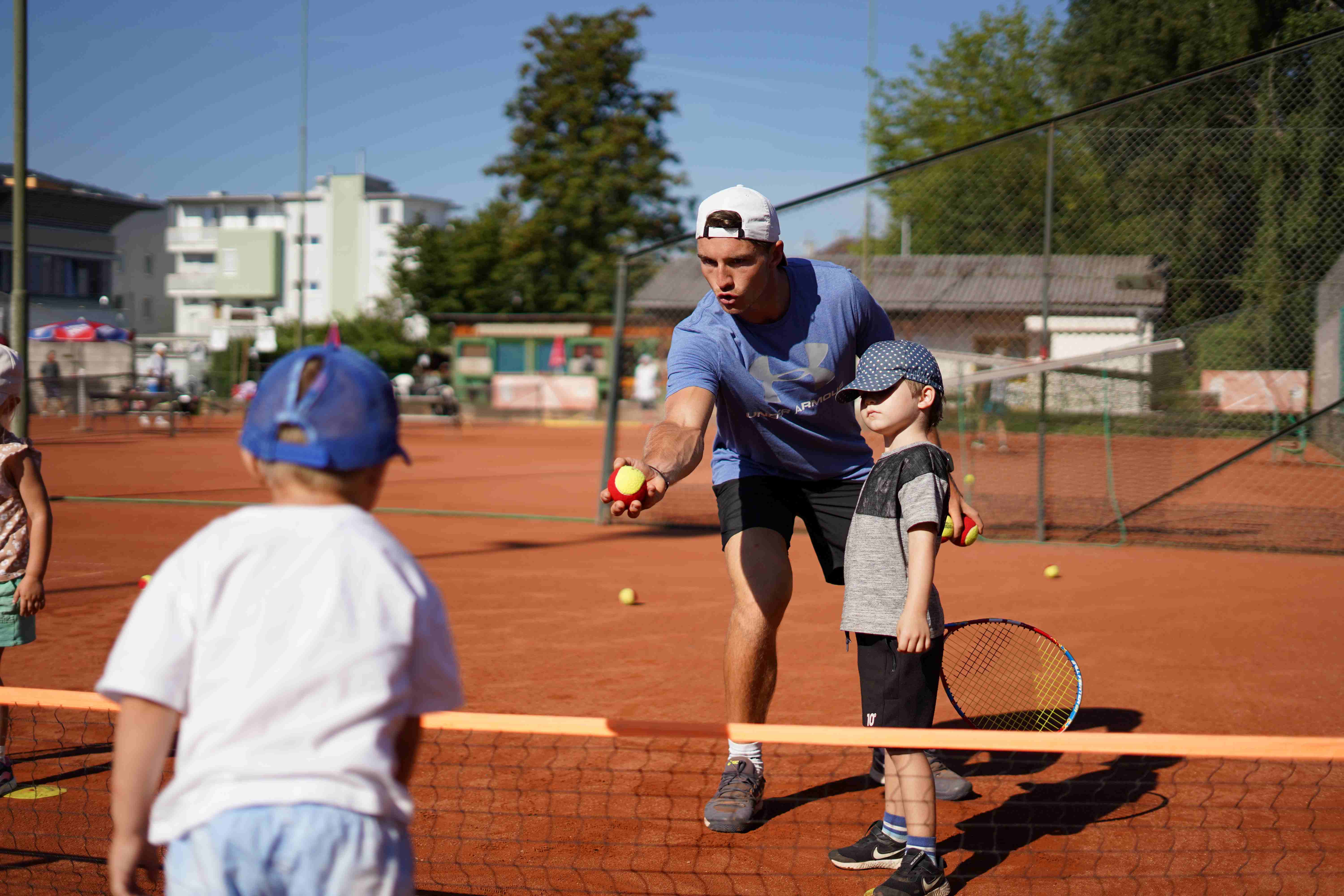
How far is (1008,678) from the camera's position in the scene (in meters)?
4.26

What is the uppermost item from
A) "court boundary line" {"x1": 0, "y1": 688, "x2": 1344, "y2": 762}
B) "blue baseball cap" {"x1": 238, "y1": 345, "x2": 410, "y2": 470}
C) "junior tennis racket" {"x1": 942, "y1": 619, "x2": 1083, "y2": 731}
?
"blue baseball cap" {"x1": 238, "y1": 345, "x2": 410, "y2": 470}

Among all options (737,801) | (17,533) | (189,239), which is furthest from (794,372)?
(189,239)

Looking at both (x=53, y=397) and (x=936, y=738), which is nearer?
(x=936, y=738)

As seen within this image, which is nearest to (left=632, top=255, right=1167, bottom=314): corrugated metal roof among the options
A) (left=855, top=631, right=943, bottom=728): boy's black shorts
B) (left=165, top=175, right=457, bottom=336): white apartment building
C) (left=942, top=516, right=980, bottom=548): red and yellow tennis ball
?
(left=942, top=516, right=980, bottom=548): red and yellow tennis ball

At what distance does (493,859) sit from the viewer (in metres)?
3.39

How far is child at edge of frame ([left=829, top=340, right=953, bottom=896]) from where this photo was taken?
10.1 ft

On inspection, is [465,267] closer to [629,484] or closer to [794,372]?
[794,372]

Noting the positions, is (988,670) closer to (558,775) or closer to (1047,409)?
(558,775)

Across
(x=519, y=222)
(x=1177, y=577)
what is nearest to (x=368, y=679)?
(x=1177, y=577)

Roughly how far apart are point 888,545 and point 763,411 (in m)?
0.78

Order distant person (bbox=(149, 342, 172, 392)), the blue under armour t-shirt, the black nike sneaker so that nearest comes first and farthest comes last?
the black nike sneaker < the blue under armour t-shirt < distant person (bbox=(149, 342, 172, 392))

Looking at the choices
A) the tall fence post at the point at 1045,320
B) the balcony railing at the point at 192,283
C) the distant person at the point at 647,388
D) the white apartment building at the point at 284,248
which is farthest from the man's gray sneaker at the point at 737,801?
the balcony railing at the point at 192,283

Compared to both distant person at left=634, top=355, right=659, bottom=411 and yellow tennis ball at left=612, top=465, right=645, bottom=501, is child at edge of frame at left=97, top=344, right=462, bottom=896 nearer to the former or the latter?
yellow tennis ball at left=612, top=465, right=645, bottom=501

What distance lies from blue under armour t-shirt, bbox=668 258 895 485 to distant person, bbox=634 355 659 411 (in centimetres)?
1205
